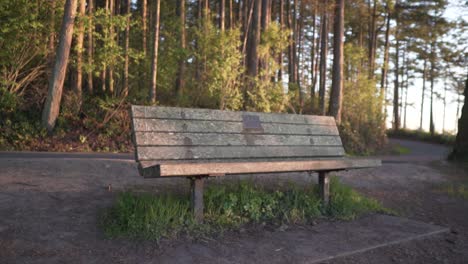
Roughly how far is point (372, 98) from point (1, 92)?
1653cm

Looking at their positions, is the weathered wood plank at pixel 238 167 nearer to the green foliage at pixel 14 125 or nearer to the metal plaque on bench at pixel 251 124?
the metal plaque on bench at pixel 251 124

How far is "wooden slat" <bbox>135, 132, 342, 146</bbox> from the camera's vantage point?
13.0 feet

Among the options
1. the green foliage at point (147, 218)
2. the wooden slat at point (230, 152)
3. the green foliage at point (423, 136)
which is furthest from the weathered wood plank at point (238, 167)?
the green foliage at point (423, 136)

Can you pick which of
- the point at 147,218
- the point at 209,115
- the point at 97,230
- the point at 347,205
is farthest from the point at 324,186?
the point at 97,230

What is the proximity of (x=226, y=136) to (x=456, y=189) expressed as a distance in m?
5.71

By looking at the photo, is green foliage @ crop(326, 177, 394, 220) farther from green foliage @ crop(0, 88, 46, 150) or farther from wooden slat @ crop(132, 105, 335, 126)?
green foliage @ crop(0, 88, 46, 150)

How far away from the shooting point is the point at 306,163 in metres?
4.31

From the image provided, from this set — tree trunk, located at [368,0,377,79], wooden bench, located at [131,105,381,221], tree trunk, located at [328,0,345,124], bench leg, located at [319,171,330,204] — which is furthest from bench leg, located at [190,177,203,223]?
tree trunk, located at [368,0,377,79]

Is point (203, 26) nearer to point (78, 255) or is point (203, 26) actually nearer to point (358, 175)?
point (358, 175)

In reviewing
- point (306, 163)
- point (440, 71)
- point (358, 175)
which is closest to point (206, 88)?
point (358, 175)

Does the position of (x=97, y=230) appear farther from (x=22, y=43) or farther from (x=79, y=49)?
(x=22, y=43)

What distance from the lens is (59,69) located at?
12.0 metres

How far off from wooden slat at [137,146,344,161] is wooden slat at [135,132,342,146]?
0.05 metres

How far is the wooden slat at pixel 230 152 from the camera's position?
393 centimetres
